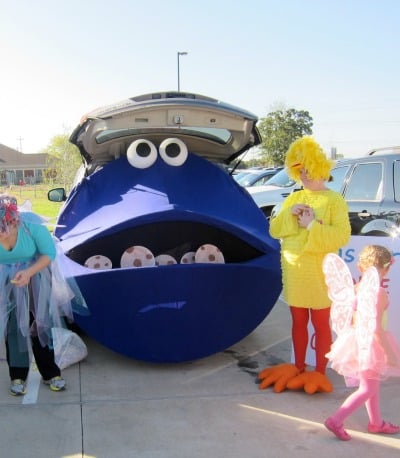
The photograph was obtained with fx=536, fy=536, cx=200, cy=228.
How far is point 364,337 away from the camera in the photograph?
3295 millimetres

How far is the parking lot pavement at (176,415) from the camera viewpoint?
331 cm

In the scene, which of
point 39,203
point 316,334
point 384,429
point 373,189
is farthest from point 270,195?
point 39,203

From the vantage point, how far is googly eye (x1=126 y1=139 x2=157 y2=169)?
5.00 meters

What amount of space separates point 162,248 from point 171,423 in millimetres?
2030

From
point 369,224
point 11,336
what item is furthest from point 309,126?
point 11,336

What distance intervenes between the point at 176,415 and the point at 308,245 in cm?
154

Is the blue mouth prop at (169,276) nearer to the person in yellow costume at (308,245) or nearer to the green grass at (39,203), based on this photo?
the person in yellow costume at (308,245)

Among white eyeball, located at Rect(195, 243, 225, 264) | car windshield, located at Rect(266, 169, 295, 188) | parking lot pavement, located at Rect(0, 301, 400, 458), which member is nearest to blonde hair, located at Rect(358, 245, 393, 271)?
parking lot pavement, located at Rect(0, 301, 400, 458)

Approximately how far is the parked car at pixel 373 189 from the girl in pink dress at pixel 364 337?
8.91 feet

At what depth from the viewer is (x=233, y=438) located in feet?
11.3

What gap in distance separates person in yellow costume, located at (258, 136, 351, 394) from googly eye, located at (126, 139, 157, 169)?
141 centimetres

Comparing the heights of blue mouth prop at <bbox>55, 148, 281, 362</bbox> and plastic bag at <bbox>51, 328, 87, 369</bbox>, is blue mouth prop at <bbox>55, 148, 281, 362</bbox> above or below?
above

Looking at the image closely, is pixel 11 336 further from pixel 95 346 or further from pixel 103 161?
pixel 103 161

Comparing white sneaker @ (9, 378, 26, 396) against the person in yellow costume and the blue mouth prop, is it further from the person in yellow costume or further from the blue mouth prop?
the person in yellow costume
